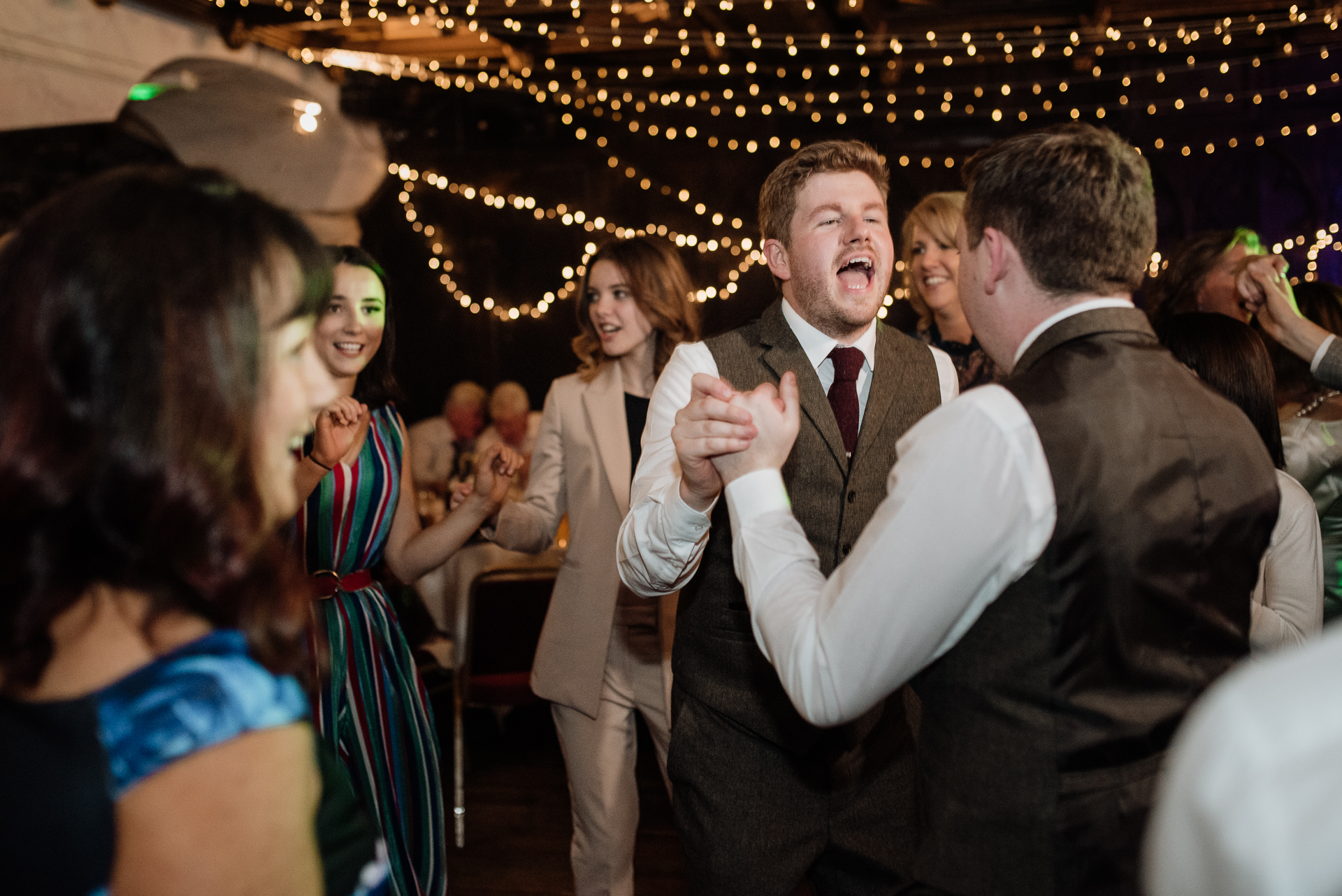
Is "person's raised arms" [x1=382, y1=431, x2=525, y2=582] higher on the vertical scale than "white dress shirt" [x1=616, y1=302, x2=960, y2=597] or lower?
lower

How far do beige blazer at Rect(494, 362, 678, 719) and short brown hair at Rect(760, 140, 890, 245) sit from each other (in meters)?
0.83

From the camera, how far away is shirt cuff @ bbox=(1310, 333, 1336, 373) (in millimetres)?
2324

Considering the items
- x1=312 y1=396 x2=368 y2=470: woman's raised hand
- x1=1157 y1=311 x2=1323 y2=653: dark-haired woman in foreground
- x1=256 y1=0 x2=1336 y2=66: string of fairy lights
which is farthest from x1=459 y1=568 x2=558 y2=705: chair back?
x1=256 y1=0 x2=1336 y2=66: string of fairy lights

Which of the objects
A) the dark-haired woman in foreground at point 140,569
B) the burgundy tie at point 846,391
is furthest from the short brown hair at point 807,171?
the dark-haired woman in foreground at point 140,569

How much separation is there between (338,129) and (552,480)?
327cm

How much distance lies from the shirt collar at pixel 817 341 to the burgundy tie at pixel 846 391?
0.02 m

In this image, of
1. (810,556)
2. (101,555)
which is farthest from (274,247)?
(810,556)

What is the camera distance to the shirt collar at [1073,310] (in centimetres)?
116

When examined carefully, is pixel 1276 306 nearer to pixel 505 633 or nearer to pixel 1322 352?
pixel 1322 352

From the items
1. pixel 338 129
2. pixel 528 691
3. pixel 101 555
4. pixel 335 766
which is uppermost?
pixel 338 129

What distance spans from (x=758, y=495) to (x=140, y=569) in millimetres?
721

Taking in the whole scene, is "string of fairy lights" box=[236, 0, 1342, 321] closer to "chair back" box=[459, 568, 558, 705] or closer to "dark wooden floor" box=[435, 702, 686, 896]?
"chair back" box=[459, 568, 558, 705]

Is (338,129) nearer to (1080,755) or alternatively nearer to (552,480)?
(552,480)

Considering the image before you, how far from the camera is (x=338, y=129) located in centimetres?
491
